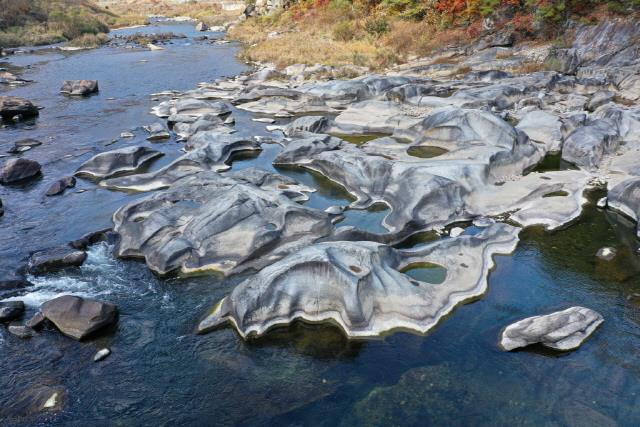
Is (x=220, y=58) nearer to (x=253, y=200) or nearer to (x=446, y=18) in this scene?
(x=446, y=18)

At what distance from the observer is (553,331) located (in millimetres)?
9250

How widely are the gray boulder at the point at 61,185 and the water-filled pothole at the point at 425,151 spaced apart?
1146 centimetres

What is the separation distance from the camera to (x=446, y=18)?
37594 millimetres

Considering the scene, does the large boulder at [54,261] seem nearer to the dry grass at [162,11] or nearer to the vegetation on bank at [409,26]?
the vegetation on bank at [409,26]

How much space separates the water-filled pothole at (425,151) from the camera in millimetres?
18172

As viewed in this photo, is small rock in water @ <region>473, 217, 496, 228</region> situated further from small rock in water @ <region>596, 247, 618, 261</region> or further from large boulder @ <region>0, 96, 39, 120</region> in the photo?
large boulder @ <region>0, 96, 39, 120</region>

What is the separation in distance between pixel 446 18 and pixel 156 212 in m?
31.3

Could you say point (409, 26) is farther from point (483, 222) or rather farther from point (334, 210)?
point (483, 222)

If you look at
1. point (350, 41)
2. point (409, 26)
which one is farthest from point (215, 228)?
point (409, 26)

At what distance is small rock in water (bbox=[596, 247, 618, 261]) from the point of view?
1190cm

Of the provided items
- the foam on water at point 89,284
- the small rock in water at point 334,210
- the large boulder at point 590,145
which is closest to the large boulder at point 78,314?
the foam on water at point 89,284

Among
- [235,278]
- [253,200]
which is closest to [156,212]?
[253,200]

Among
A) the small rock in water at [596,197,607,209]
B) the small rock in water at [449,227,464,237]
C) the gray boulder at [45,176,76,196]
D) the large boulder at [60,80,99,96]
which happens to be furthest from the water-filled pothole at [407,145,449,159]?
the large boulder at [60,80,99,96]

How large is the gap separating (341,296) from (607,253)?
6672 millimetres
